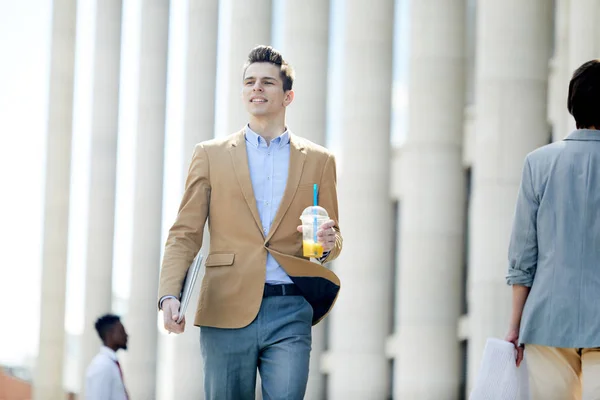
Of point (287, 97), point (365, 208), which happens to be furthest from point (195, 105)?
point (287, 97)

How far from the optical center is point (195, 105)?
46812 millimetres

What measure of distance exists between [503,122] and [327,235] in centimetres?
2113

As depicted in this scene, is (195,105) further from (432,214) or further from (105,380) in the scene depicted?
(105,380)

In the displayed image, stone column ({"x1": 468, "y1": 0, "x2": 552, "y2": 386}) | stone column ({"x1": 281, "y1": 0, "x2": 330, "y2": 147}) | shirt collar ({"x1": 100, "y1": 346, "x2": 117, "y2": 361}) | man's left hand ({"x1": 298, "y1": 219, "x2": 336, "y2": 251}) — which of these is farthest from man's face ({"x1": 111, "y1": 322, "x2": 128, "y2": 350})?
stone column ({"x1": 281, "y1": 0, "x2": 330, "y2": 147})

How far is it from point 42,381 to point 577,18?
1437 inches

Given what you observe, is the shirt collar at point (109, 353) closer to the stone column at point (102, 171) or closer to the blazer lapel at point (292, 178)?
the blazer lapel at point (292, 178)

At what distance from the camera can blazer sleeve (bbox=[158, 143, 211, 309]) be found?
7.37 meters

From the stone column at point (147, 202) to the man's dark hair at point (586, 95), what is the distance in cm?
4449

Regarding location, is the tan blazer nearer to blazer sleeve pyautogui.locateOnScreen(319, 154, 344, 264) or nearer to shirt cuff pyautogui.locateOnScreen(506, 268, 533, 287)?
blazer sleeve pyautogui.locateOnScreen(319, 154, 344, 264)

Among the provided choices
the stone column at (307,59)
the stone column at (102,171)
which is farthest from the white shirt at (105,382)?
the stone column at (102,171)

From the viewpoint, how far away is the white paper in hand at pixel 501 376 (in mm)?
6406

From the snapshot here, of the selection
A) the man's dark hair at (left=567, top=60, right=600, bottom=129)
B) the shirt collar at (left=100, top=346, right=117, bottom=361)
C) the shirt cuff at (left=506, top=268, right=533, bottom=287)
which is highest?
the man's dark hair at (left=567, top=60, right=600, bottom=129)

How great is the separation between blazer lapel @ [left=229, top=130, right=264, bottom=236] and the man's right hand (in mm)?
731

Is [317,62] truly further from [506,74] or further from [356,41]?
[506,74]
